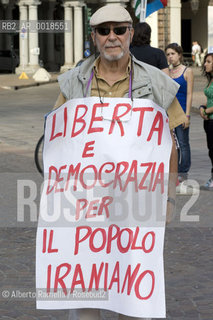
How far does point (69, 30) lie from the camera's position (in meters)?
44.1

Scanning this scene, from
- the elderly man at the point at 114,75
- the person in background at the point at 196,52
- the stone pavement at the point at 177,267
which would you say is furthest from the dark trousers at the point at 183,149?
the person in background at the point at 196,52

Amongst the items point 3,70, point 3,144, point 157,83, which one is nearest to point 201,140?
point 3,144

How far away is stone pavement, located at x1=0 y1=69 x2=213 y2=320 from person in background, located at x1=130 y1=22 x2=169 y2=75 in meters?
1.42

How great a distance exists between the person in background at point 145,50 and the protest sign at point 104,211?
5.20 m

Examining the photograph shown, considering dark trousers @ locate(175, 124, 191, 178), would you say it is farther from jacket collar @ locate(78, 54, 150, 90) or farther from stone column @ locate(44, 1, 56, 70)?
stone column @ locate(44, 1, 56, 70)

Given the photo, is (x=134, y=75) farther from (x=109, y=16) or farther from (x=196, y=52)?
(x=196, y=52)

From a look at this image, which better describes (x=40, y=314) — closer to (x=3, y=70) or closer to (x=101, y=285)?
(x=101, y=285)

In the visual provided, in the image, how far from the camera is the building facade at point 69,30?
4316 cm

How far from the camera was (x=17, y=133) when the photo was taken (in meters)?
16.0

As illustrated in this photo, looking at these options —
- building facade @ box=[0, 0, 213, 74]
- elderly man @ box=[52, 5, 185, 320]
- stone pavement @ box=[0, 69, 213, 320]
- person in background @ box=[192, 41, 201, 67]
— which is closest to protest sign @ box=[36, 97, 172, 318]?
elderly man @ box=[52, 5, 185, 320]

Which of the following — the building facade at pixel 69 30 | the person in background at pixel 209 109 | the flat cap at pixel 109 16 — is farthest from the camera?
the building facade at pixel 69 30

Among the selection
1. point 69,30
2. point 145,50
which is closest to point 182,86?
point 145,50

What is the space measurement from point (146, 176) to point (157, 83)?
1.33ft

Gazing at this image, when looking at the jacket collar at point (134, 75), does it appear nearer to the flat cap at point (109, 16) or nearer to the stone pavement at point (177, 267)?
the flat cap at point (109, 16)
